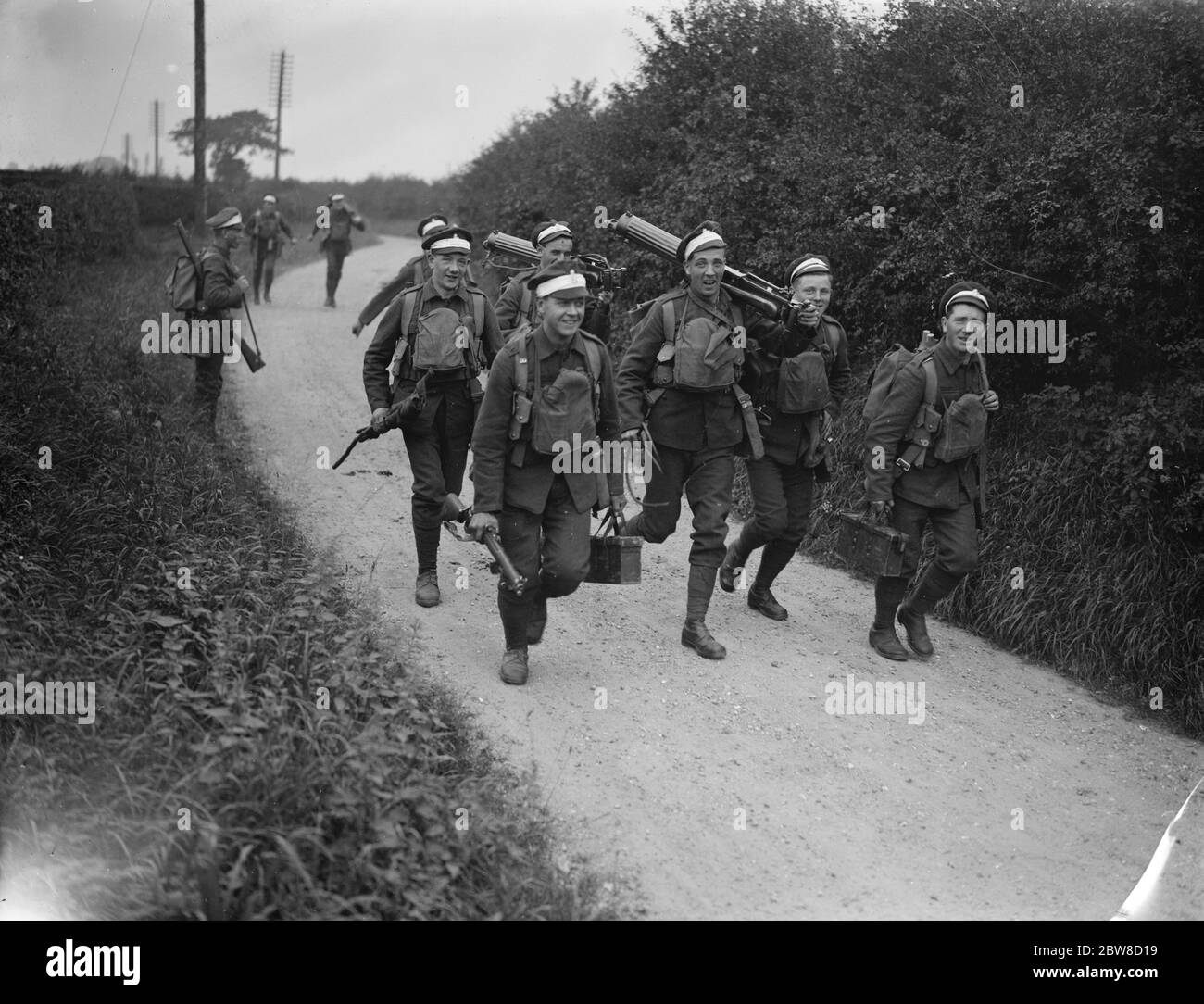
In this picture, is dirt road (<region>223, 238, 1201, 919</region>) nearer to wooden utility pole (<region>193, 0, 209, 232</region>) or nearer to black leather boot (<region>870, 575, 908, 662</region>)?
black leather boot (<region>870, 575, 908, 662</region>)

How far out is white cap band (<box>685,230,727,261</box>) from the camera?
20.5 ft

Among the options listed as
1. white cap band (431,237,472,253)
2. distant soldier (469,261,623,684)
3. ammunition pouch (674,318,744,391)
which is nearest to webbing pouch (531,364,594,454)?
distant soldier (469,261,623,684)

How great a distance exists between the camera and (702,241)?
6285 millimetres

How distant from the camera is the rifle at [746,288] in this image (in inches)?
255

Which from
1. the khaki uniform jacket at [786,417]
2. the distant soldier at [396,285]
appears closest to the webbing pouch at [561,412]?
the khaki uniform jacket at [786,417]

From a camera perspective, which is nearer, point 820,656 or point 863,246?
point 820,656

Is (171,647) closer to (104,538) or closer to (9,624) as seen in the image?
(9,624)

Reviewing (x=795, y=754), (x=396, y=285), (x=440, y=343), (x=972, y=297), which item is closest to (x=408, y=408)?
(x=440, y=343)

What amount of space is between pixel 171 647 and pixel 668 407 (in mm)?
2951

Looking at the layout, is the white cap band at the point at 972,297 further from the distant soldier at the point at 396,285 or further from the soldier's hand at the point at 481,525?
the distant soldier at the point at 396,285

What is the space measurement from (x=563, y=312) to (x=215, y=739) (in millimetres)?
2563

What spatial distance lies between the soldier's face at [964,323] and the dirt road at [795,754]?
75.3 inches

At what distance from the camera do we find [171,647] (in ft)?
16.8
